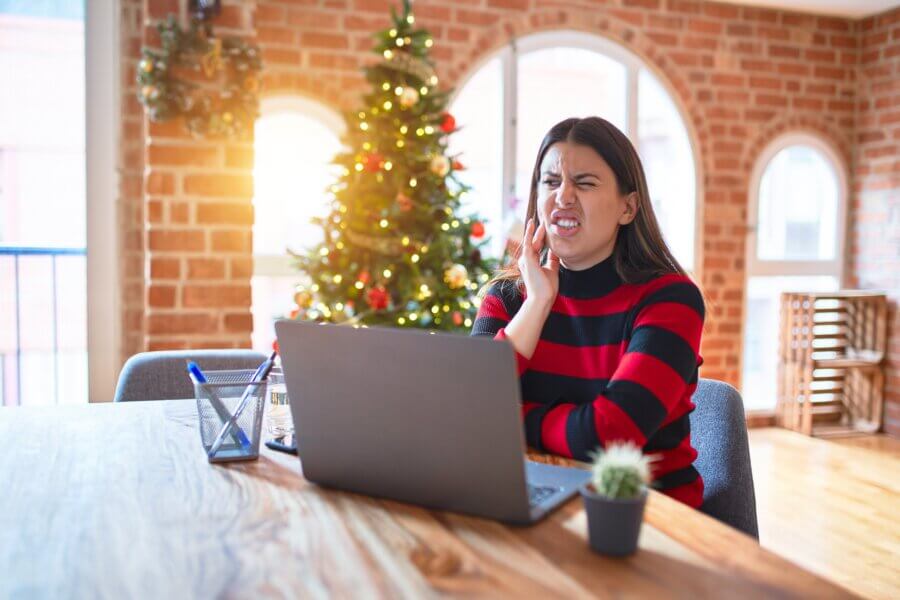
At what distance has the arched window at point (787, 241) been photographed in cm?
512

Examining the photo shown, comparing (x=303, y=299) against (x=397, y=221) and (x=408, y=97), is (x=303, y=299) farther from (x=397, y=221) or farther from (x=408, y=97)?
(x=408, y=97)

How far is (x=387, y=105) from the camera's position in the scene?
347 centimetres

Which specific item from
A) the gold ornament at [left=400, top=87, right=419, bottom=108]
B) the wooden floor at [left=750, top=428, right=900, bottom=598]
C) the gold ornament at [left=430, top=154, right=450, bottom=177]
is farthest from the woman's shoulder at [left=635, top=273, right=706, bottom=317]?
the gold ornament at [left=400, top=87, right=419, bottom=108]

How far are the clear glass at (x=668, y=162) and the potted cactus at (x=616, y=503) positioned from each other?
422 cm

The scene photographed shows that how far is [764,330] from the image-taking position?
5.23 metres

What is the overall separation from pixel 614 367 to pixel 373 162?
2135 mm

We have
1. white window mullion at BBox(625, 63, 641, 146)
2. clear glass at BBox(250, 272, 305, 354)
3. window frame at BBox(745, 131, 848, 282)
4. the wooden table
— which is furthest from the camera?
window frame at BBox(745, 131, 848, 282)

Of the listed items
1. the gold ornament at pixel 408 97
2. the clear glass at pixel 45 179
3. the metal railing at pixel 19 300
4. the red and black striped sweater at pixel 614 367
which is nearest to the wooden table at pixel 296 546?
the red and black striped sweater at pixel 614 367

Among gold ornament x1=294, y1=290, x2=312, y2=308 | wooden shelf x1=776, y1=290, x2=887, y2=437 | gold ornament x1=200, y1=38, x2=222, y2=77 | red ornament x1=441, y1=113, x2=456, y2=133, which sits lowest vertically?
wooden shelf x1=776, y1=290, x2=887, y2=437

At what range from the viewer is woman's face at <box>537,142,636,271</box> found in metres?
1.54

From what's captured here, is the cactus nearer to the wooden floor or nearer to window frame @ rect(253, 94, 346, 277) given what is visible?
the wooden floor

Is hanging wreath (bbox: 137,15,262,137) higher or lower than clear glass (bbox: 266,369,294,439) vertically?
higher

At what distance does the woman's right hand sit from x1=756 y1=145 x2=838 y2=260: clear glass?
393cm

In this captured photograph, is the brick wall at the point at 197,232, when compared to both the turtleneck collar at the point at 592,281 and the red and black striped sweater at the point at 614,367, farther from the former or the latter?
the turtleneck collar at the point at 592,281
